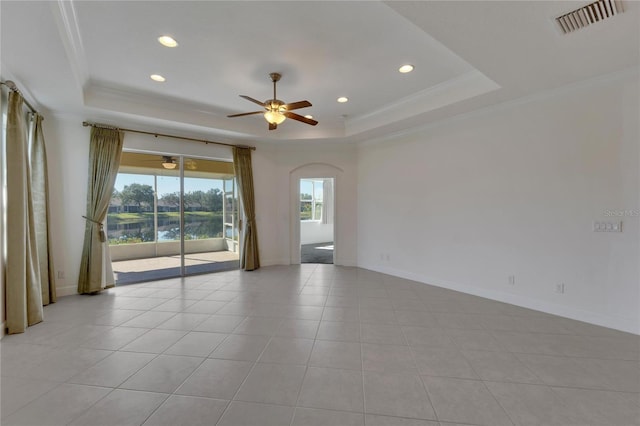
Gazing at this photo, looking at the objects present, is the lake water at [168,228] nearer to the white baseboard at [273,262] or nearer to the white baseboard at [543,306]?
the white baseboard at [273,262]

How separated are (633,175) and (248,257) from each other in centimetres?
603

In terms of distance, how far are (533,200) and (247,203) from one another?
5137mm

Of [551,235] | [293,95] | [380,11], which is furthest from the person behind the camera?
[293,95]

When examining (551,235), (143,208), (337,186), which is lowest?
(551,235)

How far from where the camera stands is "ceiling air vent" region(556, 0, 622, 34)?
2.07 m

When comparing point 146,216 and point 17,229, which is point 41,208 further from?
point 146,216

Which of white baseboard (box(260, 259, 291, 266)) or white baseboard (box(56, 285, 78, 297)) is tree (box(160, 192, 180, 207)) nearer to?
white baseboard (box(56, 285, 78, 297))

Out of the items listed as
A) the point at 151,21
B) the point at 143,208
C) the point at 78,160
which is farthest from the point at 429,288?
the point at 78,160

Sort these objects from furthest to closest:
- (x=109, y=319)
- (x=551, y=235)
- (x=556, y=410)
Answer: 1. (x=551, y=235)
2. (x=109, y=319)
3. (x=556, y=410)

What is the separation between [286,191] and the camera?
6.59m

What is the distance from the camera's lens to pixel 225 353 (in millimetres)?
2570

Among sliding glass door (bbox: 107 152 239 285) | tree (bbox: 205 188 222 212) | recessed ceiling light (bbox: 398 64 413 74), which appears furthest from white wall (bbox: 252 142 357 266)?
recessed ceiling light (bbox: 398 64 413 74)

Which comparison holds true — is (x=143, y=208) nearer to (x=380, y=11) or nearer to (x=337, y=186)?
(x=337, y=186)

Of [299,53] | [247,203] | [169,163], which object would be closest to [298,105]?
[299,53]
